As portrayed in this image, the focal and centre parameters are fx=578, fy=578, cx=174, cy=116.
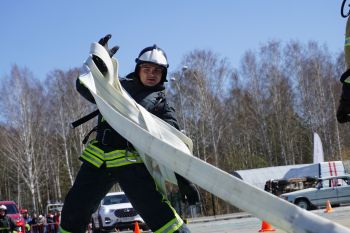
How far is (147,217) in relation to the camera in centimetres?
366

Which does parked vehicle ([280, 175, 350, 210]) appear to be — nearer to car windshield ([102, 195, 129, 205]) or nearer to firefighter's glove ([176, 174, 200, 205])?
car windshield ([102, 195, 129, 205])

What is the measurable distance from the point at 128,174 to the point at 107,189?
0.92 ft

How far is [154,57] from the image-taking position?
4.05 m

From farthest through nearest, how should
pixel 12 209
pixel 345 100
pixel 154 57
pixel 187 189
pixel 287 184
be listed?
pixel 287 184
pixel 12 209
pixel 154 57
pixel 187 189
pixel 345 100


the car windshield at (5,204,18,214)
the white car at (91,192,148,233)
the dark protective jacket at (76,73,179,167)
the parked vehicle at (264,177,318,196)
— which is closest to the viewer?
the dark protective jacket at (76,73,179,167)

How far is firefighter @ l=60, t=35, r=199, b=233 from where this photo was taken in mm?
3639

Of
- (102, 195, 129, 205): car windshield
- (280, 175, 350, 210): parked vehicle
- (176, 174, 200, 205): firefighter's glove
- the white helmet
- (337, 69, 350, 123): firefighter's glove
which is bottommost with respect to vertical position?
(280, 175, 350, 210): parked vehicle

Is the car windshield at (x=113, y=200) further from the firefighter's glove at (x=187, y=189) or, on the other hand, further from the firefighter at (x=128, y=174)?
the firefighter's glove at (x=187, y=189)

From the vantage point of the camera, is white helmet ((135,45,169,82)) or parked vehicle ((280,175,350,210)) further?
parked vehicle ((280,175,350,210))

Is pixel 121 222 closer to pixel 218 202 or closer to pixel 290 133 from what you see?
pixel 218 202

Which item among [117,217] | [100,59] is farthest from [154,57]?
[117,217]

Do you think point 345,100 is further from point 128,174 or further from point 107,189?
point 107,189

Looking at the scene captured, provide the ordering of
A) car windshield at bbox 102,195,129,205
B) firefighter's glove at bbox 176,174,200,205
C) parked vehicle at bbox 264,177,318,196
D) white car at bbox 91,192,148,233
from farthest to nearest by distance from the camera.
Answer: parked vehicle at bbox 264,177,318,196 < car windshield at bbox 102,195,129,205 < white car at bbox 91,192,148,233 < firefighter's glove at bbox 176,174,200,205

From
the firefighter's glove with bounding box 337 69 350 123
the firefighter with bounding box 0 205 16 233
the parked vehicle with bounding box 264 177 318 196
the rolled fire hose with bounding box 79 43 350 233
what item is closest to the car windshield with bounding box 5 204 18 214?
the firefighter with bounding box 0 205 16 233
